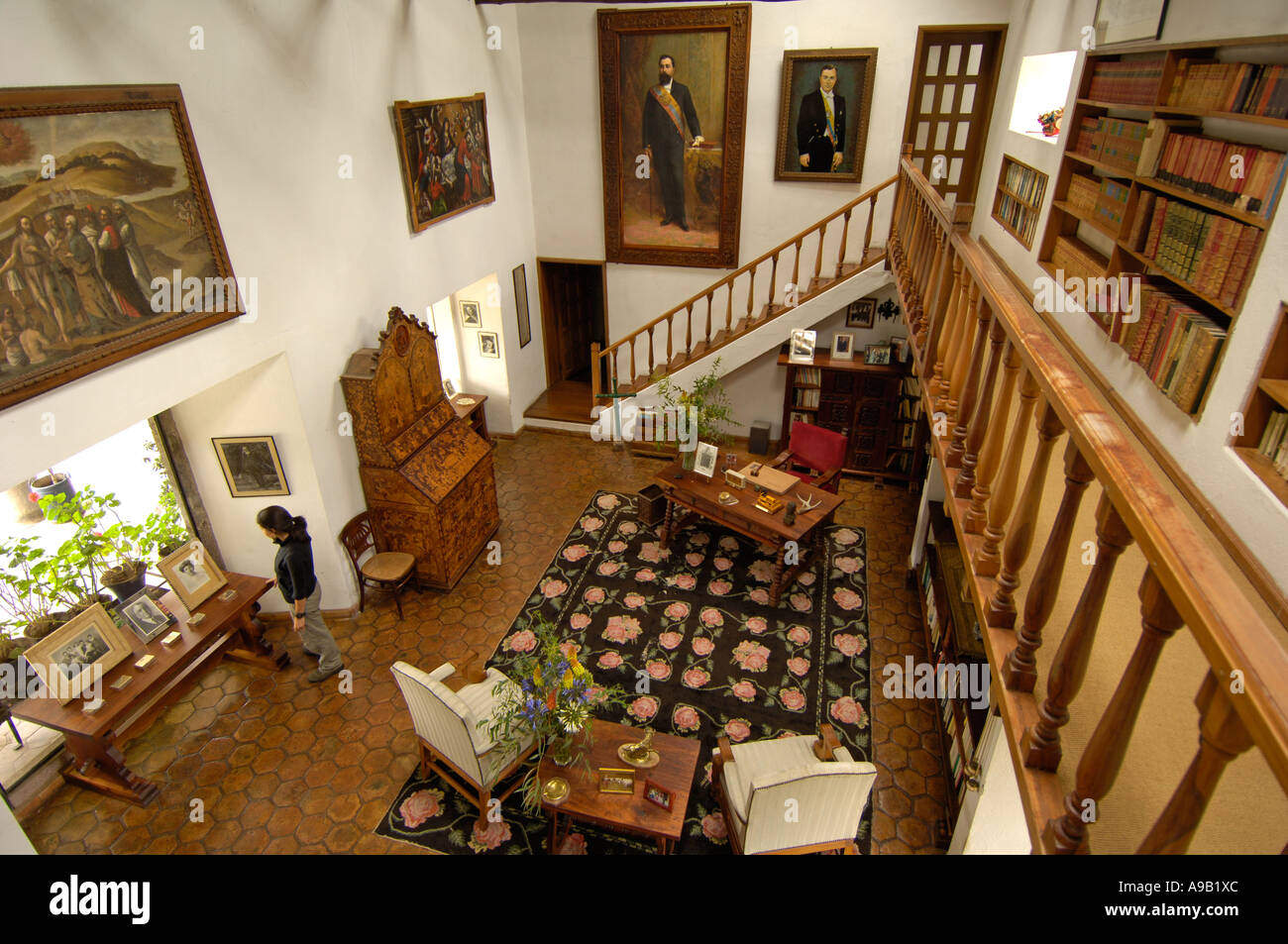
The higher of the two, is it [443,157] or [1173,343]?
[443,157]

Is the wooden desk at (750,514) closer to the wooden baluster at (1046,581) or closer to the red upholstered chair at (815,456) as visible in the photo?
the red upholstered chair at (815,456)

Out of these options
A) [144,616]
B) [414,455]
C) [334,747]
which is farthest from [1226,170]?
[144,616]

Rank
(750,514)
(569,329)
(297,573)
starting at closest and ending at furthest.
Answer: (297,573) < (750,514) < (569,329)

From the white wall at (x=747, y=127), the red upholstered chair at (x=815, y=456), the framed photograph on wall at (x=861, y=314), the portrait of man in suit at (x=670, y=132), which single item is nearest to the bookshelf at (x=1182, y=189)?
the red upholstered chair at (x=815, y=456)

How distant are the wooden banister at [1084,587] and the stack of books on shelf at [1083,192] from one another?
62.9 inches

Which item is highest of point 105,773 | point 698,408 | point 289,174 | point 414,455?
point 289,174

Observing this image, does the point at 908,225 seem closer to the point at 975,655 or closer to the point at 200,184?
the point at 975,655

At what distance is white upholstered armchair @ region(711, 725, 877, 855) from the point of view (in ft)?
12.2

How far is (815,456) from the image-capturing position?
756 cm

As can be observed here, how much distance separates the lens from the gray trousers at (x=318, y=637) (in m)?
5.34

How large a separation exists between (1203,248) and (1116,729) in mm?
2785

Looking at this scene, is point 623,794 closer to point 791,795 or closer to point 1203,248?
point 791,795

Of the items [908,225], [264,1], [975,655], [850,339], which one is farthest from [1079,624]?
[850,339]

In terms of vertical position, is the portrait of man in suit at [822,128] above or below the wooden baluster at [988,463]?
above
